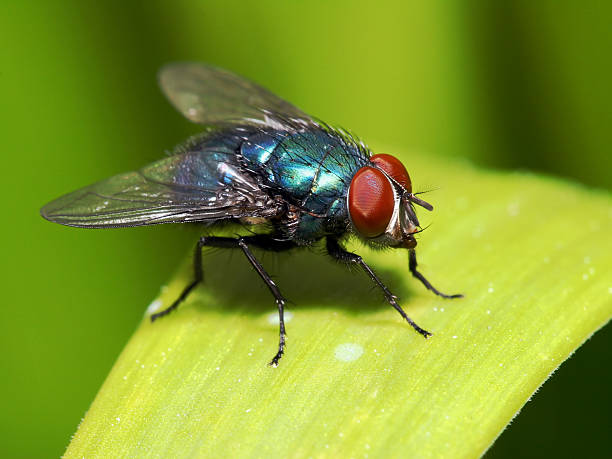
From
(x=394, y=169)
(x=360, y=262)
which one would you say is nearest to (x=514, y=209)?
(x=394, y=169)

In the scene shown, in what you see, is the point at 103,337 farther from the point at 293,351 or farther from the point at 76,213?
the point at 293,351

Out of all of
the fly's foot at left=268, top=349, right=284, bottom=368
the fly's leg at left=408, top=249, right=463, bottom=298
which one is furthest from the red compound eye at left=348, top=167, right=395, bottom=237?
the fly's foot at left=268, top=349, right=284, bottom=368

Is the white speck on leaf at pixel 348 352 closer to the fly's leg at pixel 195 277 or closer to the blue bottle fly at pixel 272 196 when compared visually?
the blue bottle fly at pixel 272 196

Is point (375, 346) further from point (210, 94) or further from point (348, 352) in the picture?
point (210, 94)

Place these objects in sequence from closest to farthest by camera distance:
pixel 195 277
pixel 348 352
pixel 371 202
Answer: pixel 348 352 < pixel 371 202 < pixel 195 277

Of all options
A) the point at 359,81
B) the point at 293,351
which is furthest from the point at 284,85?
the point at 293,351

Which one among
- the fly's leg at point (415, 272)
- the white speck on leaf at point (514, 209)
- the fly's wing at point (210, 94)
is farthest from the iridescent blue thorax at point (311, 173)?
the white speck on leaf at point (514, 209)

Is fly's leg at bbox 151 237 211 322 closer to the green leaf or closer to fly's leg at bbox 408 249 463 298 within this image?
the green leaf

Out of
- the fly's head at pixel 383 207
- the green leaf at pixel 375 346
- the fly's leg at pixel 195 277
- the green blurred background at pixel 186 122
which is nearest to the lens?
the green leaf at pixel 375 346
